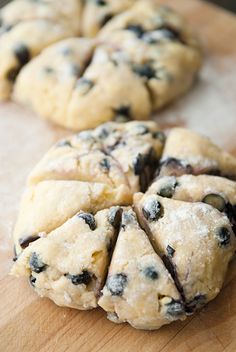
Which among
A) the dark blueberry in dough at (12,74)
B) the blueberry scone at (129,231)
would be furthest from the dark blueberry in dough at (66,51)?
the blueberry scone at (129,231)

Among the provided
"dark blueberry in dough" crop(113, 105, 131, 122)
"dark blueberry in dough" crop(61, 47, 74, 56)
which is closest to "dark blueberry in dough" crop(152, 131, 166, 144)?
"dark blueberry in dough" crop(113, 105, 131, 122)

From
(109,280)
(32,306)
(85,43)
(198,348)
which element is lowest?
(198,348)

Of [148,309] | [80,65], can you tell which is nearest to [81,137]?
[80,65]

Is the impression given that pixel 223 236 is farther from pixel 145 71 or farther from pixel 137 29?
pixel 137 29

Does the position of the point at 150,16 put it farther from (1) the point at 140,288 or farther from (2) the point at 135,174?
(1) the point at 140,288

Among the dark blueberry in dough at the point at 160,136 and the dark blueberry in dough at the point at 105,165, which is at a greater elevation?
the dark blueberry in dough at the point at 105,165

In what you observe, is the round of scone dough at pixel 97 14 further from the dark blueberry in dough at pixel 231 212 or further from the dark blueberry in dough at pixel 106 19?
the dark blueberry in dough at pixel 231 212

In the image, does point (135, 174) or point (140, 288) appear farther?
point (135, 174)
